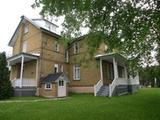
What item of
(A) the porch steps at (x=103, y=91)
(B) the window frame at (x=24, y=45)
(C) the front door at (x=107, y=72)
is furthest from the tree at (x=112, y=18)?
(B) the window frame at (x=24, y=45)

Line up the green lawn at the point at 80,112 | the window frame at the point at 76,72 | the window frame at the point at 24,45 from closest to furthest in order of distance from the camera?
the green lawn at the point at 80,112
the window frame at the point at 76,72
the window frame at the point at 24,45

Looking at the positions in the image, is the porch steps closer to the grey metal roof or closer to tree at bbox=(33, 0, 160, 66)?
the grey metal roof

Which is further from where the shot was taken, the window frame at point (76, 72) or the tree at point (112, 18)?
the window frame at point (76, 72)

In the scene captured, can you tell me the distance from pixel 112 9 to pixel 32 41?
1733cm

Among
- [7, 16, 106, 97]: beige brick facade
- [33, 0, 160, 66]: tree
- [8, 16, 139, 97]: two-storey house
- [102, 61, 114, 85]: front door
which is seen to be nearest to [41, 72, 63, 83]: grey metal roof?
[8, 16, 139, 97]: two-storey house

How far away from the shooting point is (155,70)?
36.0 ft

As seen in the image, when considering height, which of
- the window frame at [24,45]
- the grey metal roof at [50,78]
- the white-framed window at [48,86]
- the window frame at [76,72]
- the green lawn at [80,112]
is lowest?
the green lawn at [80,112]

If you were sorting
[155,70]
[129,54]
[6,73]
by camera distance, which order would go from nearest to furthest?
[129,54]
[155,70]
[6,73]

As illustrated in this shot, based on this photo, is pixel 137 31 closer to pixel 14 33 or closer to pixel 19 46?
pixel 19 46

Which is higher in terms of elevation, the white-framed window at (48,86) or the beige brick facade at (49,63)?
the beige brick facade at (49,63)

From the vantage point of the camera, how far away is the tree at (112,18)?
737cm

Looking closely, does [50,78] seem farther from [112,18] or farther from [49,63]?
[112,18]

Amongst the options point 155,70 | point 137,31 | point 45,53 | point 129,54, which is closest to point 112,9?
point 137,31

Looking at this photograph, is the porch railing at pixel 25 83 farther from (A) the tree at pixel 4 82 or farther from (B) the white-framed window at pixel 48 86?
(B) the white-framed window at pixel 48 86
